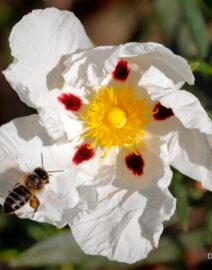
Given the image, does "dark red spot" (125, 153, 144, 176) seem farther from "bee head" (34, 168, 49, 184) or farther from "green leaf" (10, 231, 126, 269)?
"green leaf" (10, 231, 126, 269)

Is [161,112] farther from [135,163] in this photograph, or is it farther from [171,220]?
[171,220]

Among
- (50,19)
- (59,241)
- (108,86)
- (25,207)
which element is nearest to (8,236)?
(59,241)

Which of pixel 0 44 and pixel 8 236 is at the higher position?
pixel 0 44

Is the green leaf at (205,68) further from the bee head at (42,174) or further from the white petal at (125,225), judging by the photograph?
the bee head at (42,174)

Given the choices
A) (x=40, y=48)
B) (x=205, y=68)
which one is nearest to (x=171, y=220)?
(x=205, y=68)

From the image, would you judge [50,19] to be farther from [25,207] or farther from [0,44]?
[0,44]
